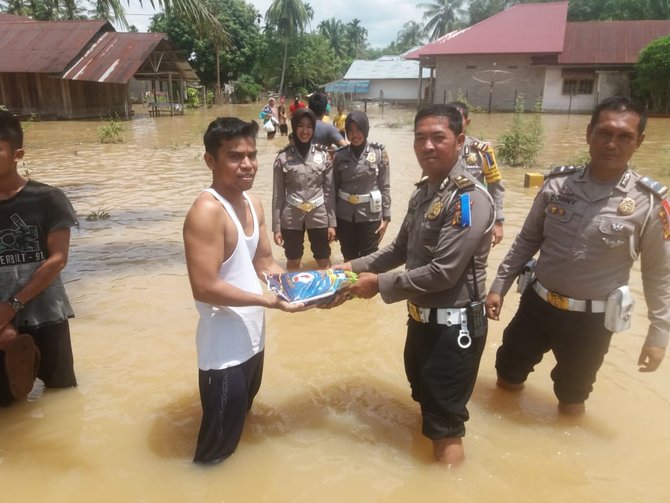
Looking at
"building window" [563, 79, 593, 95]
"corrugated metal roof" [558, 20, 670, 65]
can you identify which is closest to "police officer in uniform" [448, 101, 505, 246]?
"corrugated metal roof" [558, 20, 670, 65]

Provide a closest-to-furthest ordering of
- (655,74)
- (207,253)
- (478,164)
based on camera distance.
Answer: (207,253), (478,164), (655,74)

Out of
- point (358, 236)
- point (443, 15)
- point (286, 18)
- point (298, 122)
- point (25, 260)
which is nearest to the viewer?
point (25, 260)

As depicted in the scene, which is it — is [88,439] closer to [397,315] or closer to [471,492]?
[471,492]

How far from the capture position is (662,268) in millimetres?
2717

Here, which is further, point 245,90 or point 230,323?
point 245,90

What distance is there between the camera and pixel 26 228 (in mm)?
2906

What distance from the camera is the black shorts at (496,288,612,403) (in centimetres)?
292

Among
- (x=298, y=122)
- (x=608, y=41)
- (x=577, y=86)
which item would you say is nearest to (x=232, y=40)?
(x=577, y=86)

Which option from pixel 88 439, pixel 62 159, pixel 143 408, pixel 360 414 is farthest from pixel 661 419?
pixel 62 159

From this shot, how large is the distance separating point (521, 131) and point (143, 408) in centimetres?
1148

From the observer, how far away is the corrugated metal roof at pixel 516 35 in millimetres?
29938

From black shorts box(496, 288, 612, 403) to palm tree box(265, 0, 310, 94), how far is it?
4554 centimetres

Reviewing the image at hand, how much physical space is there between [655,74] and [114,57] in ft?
86.1

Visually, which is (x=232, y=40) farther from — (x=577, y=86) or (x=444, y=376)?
(x=444, y=376)
